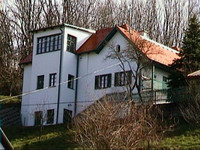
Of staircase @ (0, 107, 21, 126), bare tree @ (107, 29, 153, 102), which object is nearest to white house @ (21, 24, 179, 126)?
bare tree @ (107, 29, 153, 102)

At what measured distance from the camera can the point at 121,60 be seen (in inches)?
1409

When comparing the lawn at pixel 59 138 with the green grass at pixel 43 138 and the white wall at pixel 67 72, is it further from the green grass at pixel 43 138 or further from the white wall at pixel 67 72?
the white wall at pixel 67 72

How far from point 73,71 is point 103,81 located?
2.95 meters

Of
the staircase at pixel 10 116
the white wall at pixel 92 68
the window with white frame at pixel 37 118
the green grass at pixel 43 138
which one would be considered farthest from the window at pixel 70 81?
the staircase at pixel 10 116

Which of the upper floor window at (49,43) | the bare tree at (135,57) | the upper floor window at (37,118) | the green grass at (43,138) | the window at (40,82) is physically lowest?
the green grass at (43,138)

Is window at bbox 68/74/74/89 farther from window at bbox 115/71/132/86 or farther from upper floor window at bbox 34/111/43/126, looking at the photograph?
window at bbox 115/71/132/86

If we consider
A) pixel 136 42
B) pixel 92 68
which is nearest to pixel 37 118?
pixel 92 68

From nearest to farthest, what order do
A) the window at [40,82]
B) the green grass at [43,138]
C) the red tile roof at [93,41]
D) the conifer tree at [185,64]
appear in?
the green grass at [43,138] < the conifer tree at [185,64] < the red tile roof at [93,41] < the window at [40,82]

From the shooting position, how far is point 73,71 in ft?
127

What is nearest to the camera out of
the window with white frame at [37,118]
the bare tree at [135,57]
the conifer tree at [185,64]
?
the conifer tree at [185,64]

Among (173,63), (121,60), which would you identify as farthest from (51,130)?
(173,63)

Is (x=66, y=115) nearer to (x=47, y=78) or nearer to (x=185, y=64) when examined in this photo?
(x=47, y=78)

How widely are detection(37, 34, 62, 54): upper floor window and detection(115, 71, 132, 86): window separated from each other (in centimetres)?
536

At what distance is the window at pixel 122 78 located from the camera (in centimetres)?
3512
